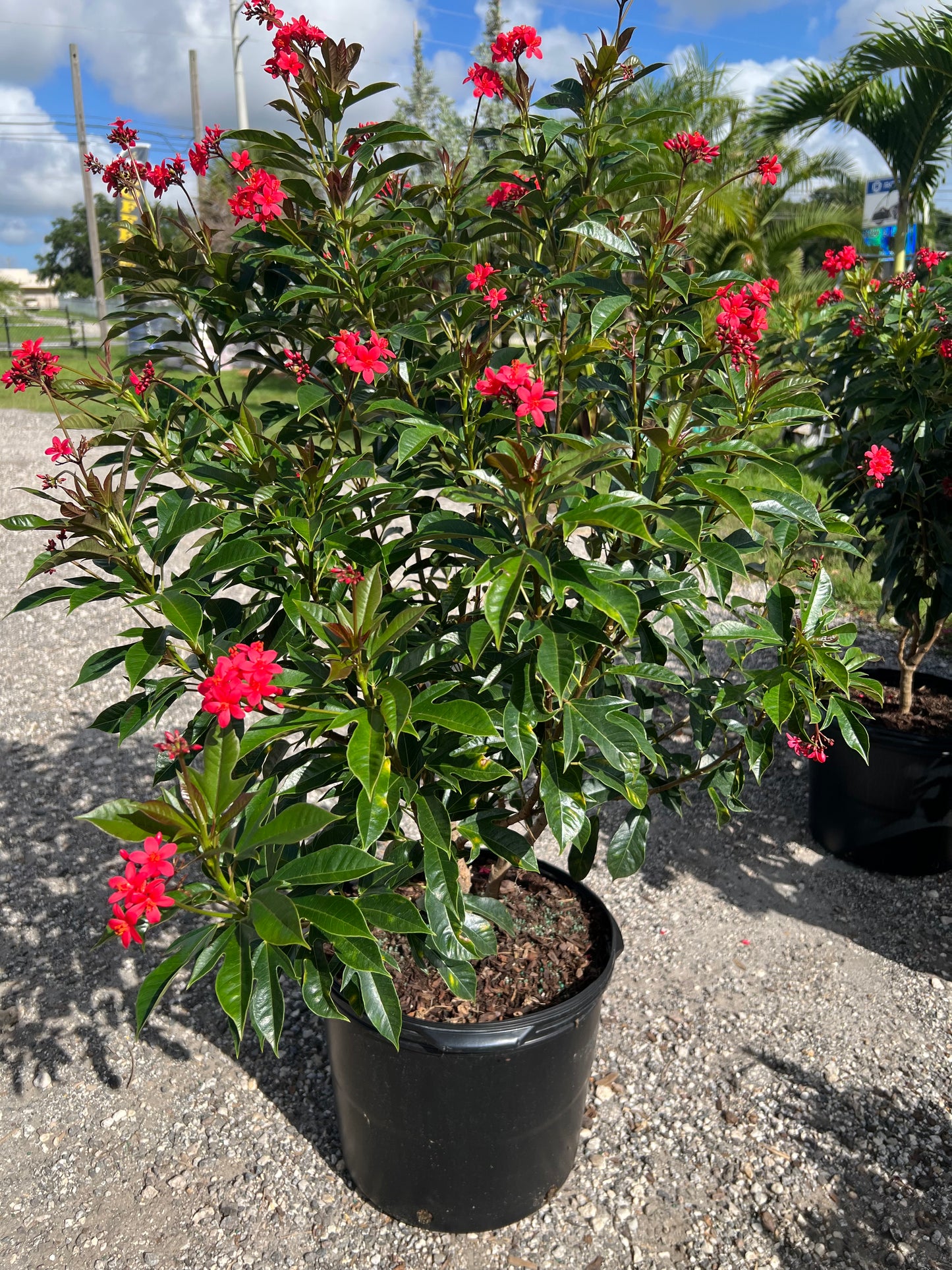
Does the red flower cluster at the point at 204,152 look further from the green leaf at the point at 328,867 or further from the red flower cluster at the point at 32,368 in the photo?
the green leaf at the point at 328,867

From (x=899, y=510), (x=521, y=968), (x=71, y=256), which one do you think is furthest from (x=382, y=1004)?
(x=71, y=256)

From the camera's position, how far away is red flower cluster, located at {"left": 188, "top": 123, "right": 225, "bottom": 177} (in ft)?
5.27

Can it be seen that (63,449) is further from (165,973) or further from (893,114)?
(893,114)

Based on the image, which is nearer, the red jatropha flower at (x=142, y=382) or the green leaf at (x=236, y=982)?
the green leaf at (x=236, y=982)

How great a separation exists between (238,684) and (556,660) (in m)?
0.43

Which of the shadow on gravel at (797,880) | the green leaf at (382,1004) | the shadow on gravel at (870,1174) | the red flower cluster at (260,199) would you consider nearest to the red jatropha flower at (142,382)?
the red flower cluster at (260,199)

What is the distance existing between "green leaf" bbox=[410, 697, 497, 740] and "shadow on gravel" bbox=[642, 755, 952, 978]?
2028 millimetres

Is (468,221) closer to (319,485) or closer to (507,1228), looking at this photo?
(319,485)

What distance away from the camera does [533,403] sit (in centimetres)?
121

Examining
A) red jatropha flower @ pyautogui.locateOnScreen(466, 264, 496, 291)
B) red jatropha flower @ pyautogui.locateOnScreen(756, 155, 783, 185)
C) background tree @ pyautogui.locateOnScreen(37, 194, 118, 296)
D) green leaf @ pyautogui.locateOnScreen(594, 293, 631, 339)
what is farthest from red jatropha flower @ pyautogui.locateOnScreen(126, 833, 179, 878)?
background tree @ pyautogui.locateOnScreen(37, 194, 118, 296)

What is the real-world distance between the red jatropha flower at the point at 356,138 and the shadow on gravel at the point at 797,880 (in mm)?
2394

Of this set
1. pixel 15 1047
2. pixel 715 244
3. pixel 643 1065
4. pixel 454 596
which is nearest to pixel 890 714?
pixel 643 1065

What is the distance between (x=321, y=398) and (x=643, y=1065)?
179 cm

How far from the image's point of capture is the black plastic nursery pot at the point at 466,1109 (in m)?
1.69
